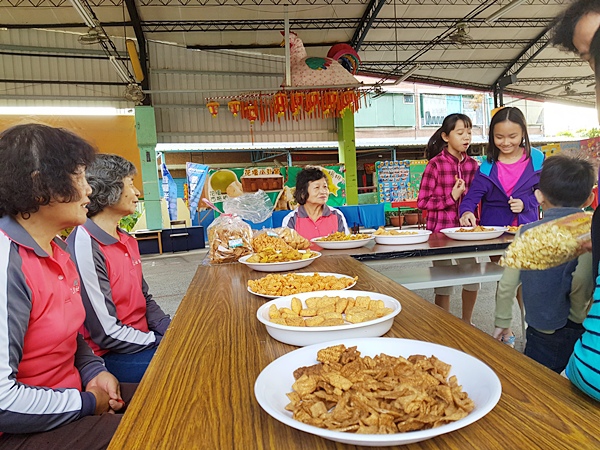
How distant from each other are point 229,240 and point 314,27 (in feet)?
28.9

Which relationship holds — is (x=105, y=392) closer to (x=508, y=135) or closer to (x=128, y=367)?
(x=128, y=367)

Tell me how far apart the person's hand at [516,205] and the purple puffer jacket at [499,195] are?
0.25 feet

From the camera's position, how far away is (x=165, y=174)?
10023 millimetres

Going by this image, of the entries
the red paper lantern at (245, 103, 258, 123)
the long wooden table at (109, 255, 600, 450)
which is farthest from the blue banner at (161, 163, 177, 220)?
the long wooden table at (109, 255, 600, 450)

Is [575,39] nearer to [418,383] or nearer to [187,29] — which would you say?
[418,383]

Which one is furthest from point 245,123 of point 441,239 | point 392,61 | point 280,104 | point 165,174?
point 441,239

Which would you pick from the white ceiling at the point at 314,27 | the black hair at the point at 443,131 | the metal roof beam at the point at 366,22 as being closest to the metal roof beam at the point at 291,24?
the white ceiling at the point at 314,27

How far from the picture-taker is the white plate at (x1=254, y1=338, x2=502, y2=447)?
507 millimetres

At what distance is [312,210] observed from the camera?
327cm

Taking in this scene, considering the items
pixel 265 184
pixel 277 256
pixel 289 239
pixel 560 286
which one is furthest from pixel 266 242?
pixel 265 184

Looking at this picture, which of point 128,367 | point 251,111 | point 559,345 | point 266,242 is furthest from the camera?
point 251,111

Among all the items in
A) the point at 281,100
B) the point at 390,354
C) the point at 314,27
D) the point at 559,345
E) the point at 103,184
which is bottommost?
the point at 559,345

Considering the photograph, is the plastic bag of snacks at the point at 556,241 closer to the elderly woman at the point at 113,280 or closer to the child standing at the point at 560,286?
the child standing at the point at 560,286

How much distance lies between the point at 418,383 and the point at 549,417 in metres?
0.20
